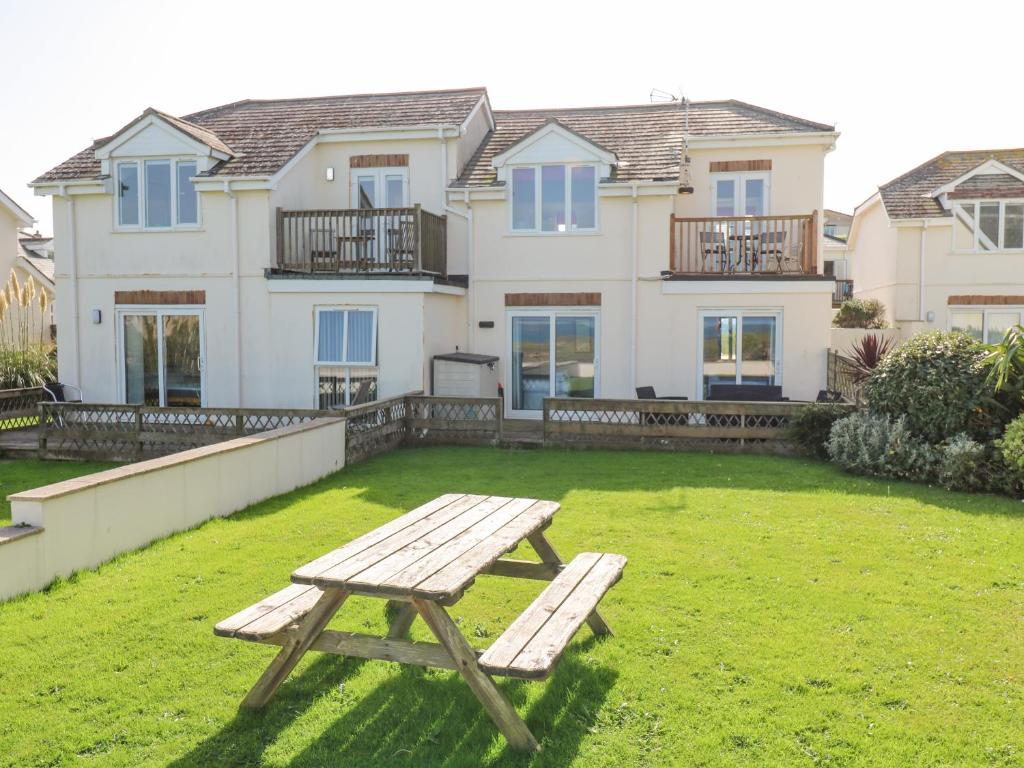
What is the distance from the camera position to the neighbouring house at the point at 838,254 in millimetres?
33281

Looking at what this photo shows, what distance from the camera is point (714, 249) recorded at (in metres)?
17.8

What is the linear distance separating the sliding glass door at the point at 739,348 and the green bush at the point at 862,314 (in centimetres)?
1022

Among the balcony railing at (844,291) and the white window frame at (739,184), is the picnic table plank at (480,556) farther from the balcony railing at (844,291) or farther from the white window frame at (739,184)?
the balcony railing at (844,291)

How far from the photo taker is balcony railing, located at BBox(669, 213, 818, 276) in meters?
17.4

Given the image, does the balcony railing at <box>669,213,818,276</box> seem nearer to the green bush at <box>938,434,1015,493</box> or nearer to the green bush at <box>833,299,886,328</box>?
the green bush at <box>938,434,1015,493</box>

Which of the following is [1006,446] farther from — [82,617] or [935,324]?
[935,324]

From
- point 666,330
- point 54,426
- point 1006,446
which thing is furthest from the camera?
point 666,330

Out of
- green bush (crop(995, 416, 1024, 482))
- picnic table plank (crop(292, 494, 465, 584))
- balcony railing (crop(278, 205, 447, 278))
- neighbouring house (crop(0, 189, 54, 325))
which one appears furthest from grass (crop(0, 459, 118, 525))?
neighbouring house (crop(0, 189, 54, 325))

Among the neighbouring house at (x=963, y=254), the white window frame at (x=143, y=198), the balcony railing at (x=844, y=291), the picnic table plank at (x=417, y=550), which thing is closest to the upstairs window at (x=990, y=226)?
the neighbouring house at (x=963, y=254)

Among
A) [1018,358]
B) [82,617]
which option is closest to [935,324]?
[1018,358]

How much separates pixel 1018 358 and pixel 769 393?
15.9 ft

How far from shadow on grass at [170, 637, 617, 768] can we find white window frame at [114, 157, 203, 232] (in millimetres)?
14166

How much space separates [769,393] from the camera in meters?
16.5

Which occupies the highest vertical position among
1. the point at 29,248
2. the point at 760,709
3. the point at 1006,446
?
the point at 29,248
